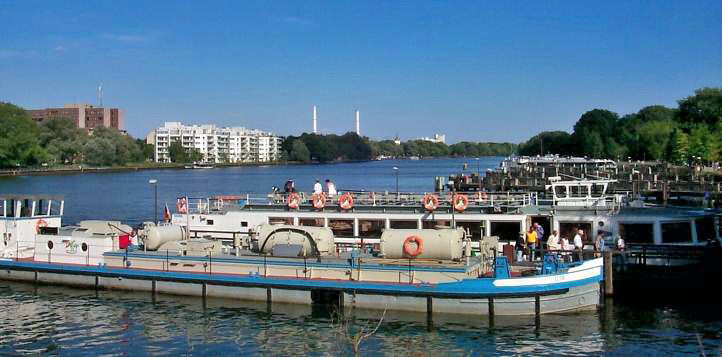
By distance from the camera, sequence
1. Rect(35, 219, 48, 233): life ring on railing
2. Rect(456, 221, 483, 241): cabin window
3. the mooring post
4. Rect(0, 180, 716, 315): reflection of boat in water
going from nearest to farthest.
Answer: Rect(0, 180, 716, 315): reflection of boat in water → the mooring post → Rect(456, 221, 483, 241): cabin window → Rect(35, 219, 48, 233): life ring on railing

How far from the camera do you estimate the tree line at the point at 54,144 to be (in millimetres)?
153500

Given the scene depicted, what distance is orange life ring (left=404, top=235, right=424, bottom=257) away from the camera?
25.2m

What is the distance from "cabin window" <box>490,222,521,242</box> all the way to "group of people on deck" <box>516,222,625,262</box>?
0.55 metres

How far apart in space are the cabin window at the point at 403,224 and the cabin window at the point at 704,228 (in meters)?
11.6

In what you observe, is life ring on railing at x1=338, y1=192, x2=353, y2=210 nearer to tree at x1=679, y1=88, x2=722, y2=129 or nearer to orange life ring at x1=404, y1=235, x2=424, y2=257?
orange life ring at x1=404, y1=235, x2=424, y2=257

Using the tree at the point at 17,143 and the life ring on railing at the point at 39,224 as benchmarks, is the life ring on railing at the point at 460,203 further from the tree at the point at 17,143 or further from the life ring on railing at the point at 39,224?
the tree at the point at 17,143

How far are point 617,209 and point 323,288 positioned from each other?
550 inches

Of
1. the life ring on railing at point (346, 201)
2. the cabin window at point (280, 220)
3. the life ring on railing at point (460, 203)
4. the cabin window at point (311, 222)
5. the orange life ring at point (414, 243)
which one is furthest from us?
the cabin window at point (280, 220)

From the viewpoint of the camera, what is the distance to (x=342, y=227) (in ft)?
105

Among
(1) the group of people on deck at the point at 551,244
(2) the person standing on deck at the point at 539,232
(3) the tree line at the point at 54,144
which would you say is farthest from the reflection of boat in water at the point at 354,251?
(3) the tree line at the point at 54,144

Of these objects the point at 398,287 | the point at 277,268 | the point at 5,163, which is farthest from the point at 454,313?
the point at 5,163

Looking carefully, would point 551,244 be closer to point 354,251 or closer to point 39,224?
point 354,251

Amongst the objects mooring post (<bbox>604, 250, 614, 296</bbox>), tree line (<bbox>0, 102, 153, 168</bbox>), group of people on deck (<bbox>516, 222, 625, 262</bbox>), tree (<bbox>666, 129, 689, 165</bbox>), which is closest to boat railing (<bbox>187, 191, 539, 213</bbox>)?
group of people on deck (<bbox>516, 222, 625, 262</bbox>)

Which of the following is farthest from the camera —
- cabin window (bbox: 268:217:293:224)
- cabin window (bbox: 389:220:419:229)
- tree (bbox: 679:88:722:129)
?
tree (bbox: 679:88:722:129)
